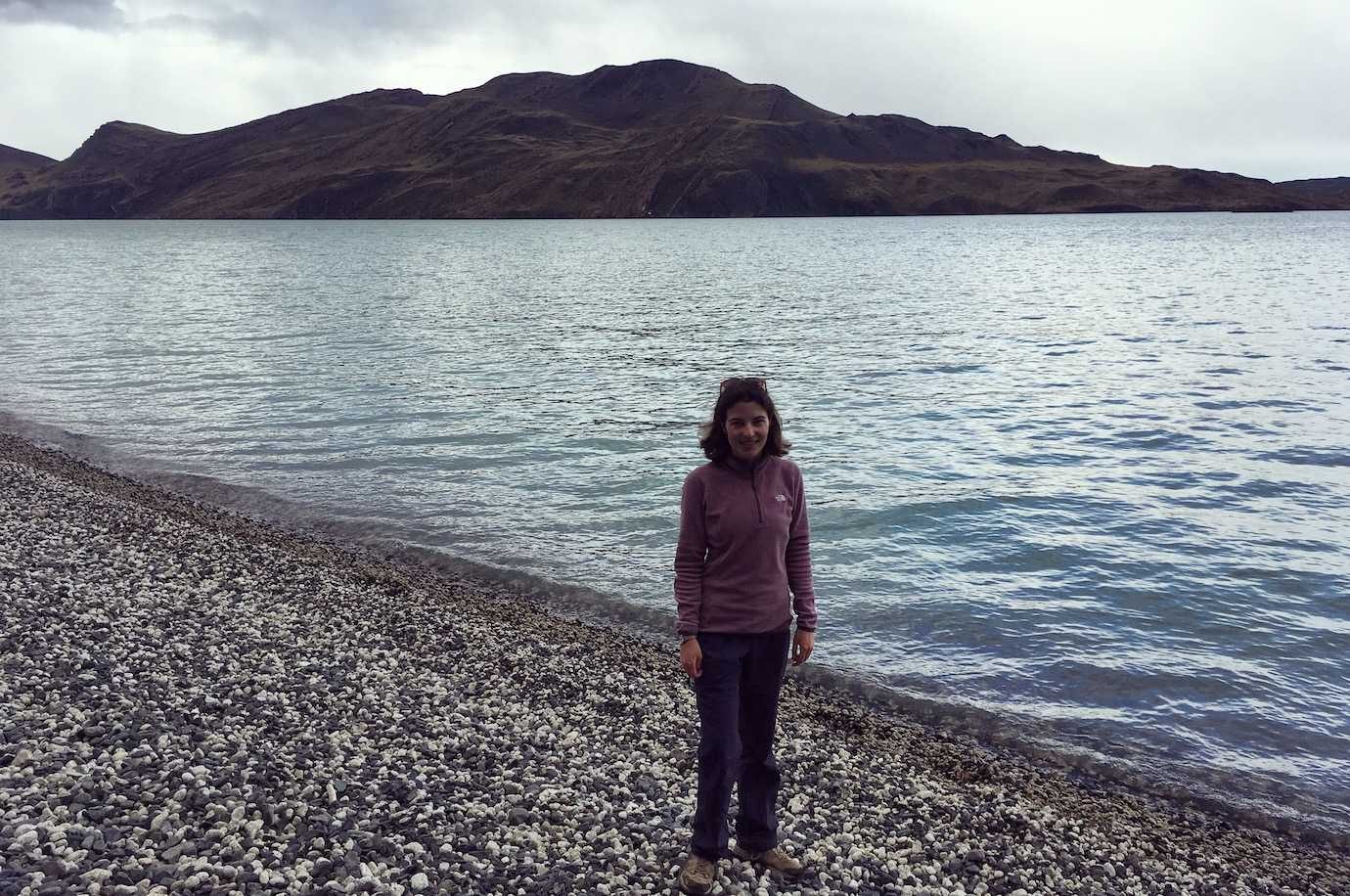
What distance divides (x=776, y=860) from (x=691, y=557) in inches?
97.4

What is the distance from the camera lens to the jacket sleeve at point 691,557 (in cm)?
637

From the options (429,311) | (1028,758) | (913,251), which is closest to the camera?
(1028,758)

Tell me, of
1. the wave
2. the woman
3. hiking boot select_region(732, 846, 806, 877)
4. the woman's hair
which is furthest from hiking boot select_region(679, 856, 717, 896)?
the wave

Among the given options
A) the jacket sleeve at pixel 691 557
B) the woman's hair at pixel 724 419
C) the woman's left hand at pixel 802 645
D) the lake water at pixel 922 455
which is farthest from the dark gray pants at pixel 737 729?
the lake water at pixel 922 455

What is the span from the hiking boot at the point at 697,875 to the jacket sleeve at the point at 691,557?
1.75 metres

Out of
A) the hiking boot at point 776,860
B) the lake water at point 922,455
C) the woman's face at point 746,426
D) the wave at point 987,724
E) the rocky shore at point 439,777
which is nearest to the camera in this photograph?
the woman's face at point 746,426

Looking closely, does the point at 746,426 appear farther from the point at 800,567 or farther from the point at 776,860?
the point at 776,860

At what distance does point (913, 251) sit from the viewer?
121 m

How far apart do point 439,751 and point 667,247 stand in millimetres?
129701

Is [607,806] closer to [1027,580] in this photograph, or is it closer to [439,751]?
[439,751]

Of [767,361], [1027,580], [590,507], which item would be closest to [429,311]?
[767,361]

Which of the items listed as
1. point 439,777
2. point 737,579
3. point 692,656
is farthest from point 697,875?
point 439,777

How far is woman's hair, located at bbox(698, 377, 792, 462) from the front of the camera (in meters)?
6.27

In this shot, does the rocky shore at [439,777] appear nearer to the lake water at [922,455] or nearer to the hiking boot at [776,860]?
the hiking boot at [776,860]
